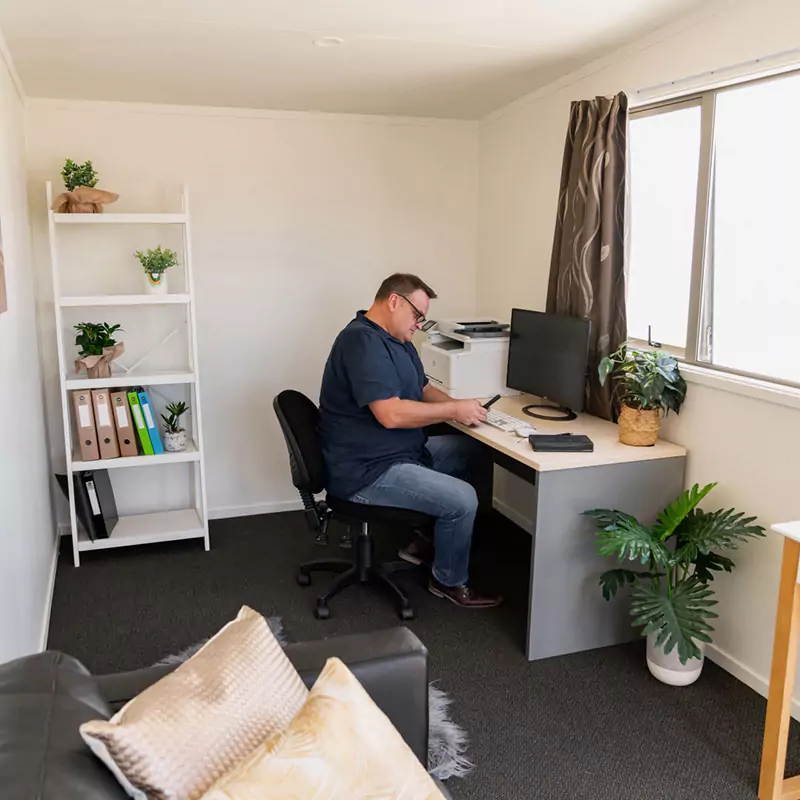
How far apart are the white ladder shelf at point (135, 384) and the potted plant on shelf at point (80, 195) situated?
0.21ft

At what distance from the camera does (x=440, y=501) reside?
2.95 m

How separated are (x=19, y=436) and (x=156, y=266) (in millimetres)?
1258

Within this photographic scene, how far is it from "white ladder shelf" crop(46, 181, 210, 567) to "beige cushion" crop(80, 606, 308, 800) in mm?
2488

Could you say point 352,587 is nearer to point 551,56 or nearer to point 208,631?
point 208,631

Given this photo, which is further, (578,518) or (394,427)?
(394,427)

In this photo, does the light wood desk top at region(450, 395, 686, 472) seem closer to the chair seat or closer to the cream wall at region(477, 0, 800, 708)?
the cream wall at region(477, 0, 800, 708)

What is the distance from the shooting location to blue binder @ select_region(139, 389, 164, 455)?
3719 mm

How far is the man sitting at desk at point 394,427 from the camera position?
2975 mm

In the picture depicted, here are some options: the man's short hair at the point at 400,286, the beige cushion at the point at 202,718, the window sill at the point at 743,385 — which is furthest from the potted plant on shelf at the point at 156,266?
the beige cushion at the point at 202,718

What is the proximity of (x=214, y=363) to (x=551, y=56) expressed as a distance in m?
2.25

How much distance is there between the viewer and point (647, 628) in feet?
8.05

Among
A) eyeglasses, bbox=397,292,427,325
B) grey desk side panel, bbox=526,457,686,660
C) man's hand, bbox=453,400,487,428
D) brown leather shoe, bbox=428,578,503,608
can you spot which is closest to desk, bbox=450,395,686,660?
grey desk side panel, bbox=526,457,686,660

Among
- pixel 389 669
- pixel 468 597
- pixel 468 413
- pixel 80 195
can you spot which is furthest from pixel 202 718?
pixel 80 195

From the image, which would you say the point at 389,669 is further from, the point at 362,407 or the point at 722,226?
the point at 722,226
